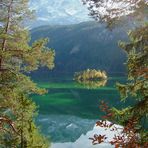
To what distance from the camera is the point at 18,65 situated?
24000 mm

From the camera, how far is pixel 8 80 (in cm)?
2247

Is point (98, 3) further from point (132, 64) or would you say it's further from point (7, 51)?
point (7, 51)

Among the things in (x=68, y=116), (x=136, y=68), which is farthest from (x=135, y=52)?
(x=68, y=116)

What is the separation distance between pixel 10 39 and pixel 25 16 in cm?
232

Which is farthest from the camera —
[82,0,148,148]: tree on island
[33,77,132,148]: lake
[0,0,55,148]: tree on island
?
[33,77,132,148]: lake

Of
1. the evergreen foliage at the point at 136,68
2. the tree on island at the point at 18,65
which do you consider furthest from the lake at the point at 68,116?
the evergreen foliage at the point at 136,68

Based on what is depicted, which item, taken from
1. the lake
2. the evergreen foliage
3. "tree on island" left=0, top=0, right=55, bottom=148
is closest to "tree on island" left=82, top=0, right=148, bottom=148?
the evergreen foliage

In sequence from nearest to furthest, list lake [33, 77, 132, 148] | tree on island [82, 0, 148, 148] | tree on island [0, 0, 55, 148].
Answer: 1. tree on island [82, 0, 148, 148]
2. tree on island [0, 0, 55, 148]
3. lake [33, 77, 132, 148]

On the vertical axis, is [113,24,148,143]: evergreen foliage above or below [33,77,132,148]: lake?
above

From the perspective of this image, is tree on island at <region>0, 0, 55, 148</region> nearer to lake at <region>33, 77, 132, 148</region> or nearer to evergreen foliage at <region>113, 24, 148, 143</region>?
evergreen foliage at <region>113, 24, 148, 143</region>

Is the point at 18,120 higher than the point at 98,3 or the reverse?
the reverse

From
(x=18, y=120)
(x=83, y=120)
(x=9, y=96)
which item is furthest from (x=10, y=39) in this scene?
(x=83, y=120)

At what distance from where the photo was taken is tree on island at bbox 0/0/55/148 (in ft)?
72.8

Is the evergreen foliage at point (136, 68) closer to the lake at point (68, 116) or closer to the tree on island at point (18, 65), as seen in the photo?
the tree on island at point (18, 65)
